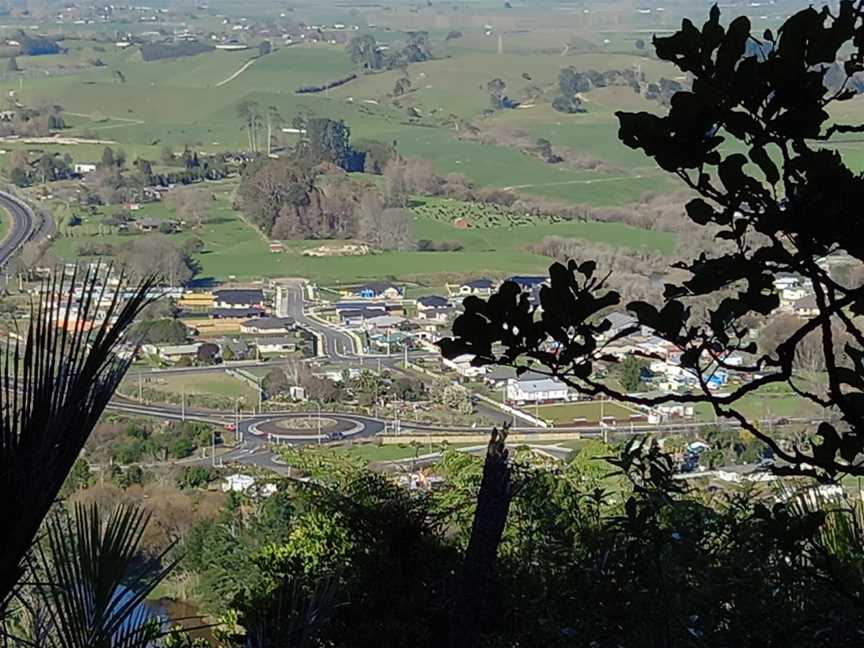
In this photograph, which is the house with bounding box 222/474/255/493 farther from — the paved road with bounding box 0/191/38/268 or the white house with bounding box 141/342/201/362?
the paved road with bounding box 0/191/38/268

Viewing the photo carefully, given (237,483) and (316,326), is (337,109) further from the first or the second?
(237,483)

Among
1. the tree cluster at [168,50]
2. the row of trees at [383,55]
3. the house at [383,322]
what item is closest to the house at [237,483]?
the house at [383,322]

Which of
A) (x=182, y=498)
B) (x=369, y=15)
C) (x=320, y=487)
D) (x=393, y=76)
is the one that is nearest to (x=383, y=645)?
(x=320, y=487)

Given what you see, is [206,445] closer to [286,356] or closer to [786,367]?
[286,356]

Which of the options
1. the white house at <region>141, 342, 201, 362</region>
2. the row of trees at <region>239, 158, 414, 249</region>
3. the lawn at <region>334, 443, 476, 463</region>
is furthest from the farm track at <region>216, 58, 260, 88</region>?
the lawn at <region>334, 443, 476, 463</region>

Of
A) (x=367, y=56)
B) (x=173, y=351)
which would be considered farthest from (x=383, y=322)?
(x=367, y=56)

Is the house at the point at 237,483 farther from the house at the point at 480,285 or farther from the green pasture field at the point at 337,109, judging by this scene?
the green pasture field at the point at 337,109
